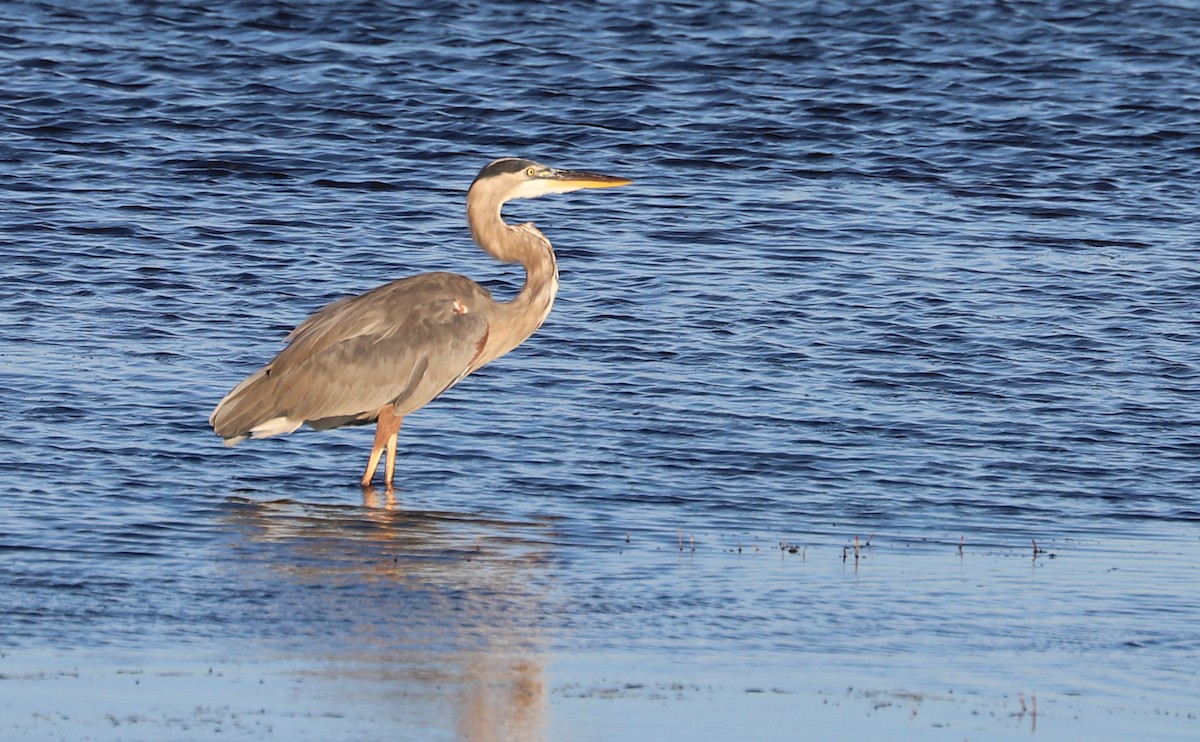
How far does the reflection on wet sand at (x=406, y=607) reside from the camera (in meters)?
6.07

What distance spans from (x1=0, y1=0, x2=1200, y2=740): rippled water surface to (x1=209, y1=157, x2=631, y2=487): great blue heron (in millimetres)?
276

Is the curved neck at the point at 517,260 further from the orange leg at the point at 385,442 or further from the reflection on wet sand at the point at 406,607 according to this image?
the reflection on wet sand at the point at 406,607

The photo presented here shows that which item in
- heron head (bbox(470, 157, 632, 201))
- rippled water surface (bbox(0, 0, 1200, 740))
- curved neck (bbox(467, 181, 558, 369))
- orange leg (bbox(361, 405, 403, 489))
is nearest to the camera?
rippled water surface (bbox(0, 0, 1200, 740))

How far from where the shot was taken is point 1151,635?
709 centimetres

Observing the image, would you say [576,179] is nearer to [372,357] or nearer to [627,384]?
[627,384]

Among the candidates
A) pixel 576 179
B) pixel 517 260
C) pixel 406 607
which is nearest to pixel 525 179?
pixel 576 179

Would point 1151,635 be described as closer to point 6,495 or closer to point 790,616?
point 790,616

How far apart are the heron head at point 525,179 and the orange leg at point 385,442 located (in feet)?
4.67

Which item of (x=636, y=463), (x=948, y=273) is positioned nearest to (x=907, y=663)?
(x=636, y=463)

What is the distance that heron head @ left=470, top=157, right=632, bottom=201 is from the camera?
34.7ft

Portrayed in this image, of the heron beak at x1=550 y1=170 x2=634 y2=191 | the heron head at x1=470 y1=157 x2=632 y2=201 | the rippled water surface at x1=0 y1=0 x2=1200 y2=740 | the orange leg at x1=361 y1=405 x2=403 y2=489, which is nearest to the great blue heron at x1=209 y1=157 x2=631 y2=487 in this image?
the orange leg at x1=361 y1=405 x2=403 y2=489

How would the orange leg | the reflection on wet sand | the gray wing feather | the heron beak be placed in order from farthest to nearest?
the heron beak < the gray wing feather < the orange leg < the reflection on wet sand

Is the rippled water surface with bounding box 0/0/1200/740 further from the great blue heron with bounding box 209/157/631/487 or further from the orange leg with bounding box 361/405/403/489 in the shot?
the great blue heron with bounding box 209/157/631/487

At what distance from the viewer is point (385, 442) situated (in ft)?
31.8
